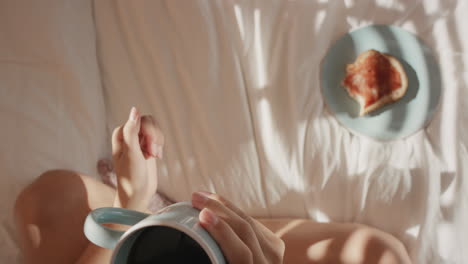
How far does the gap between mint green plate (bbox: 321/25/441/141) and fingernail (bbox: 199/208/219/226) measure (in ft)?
2.27

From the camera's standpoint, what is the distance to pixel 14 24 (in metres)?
1.01

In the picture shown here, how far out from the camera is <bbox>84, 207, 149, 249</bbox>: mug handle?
1.44 ft

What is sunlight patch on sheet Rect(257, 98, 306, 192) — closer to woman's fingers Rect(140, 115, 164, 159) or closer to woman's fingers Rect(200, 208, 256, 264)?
woman's fingers Rect(140, 115, 164, 159)

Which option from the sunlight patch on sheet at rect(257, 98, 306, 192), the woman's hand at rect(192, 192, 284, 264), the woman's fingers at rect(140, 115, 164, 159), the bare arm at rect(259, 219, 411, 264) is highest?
the woman's fingers at rect(140, 115, 164, 159)

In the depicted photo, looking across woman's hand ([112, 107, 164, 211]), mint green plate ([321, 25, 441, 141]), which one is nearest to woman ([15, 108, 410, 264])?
woman's hand ([112, 107, 164, 211])

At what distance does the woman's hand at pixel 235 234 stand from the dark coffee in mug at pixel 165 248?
0.02m

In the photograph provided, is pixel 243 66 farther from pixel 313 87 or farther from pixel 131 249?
pixel 131 249

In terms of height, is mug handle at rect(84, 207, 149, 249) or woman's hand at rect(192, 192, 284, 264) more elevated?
mug handle at rect(84, 207, 149, 249)

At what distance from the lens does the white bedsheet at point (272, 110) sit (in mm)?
1014

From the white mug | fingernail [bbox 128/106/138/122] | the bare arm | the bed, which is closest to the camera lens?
the white mug

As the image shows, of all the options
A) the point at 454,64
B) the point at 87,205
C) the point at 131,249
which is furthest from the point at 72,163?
the point at 454,64

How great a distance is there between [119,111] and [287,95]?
0.44m

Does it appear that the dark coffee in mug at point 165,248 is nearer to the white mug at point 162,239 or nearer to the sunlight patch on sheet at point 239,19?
the white mug at point 162,239

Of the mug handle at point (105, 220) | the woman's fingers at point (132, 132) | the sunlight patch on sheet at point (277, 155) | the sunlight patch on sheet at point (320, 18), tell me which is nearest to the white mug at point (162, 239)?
the mug handle at point (105, 220)
